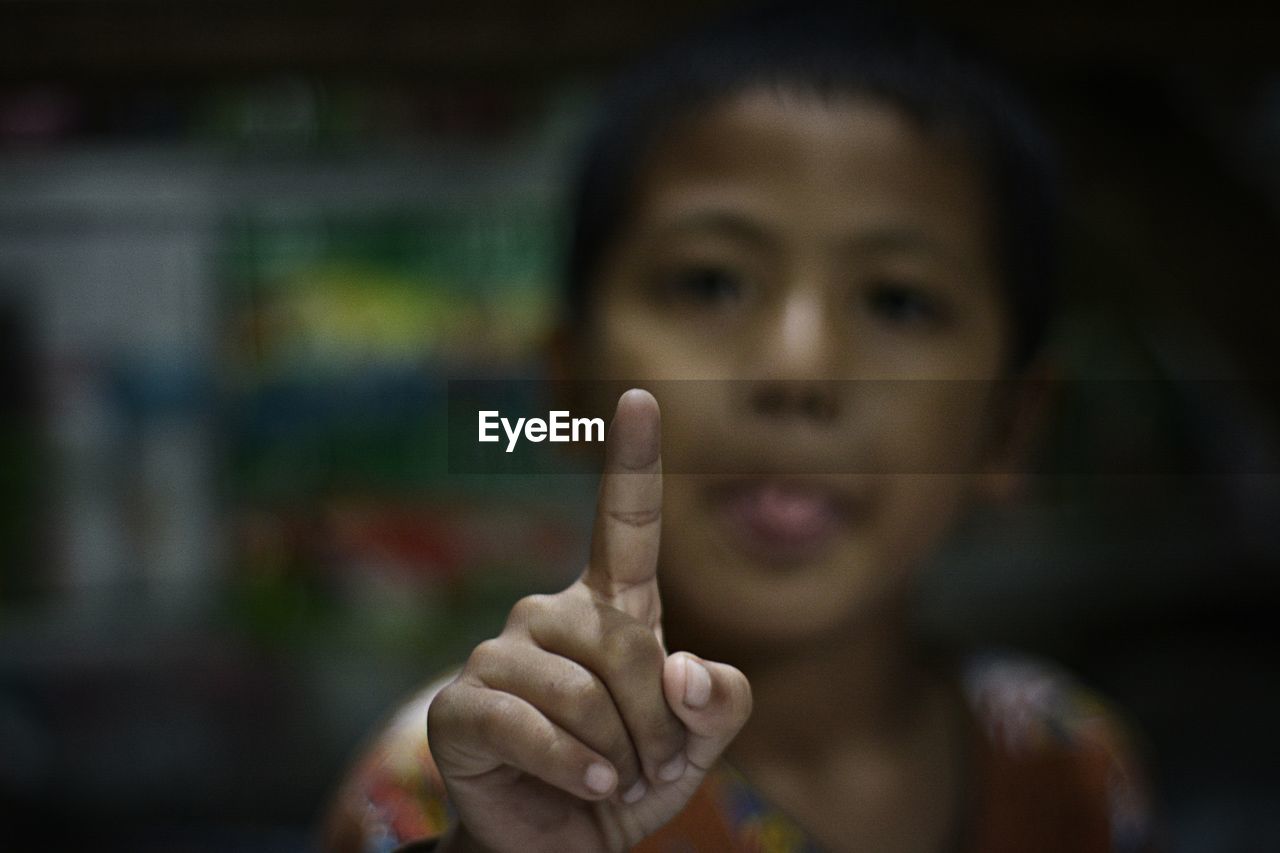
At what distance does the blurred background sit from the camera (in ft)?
2.02

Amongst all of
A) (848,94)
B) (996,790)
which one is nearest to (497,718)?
(848,94)

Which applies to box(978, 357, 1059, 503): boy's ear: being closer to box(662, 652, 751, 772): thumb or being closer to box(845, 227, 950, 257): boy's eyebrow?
box(845, 227, 950, 257): boy's eyebrow

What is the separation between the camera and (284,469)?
0.61 metres

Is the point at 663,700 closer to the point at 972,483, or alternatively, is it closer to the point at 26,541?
the point at 972,483

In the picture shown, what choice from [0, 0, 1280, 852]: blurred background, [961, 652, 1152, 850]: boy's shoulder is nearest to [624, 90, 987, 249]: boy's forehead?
[0, 0, 1280, 852]: blurred background

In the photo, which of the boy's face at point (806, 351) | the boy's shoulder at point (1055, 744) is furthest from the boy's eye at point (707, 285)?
the boy's shoulder at point (1055, 744)

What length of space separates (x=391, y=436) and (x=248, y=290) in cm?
27

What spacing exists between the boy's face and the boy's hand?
2 cm

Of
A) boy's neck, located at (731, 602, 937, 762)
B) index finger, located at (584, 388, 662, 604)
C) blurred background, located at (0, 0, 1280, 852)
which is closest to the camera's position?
index finger, located at (584, 388, 662, 604)

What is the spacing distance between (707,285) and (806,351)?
0.06m

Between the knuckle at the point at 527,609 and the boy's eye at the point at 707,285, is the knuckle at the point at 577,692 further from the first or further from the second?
the boy's eye at the point at 707,285

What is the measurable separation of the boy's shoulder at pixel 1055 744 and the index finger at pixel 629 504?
0.43 metres

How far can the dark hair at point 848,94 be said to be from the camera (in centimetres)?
42

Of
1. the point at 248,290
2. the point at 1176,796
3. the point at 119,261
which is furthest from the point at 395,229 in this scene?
the point at 1176,796
